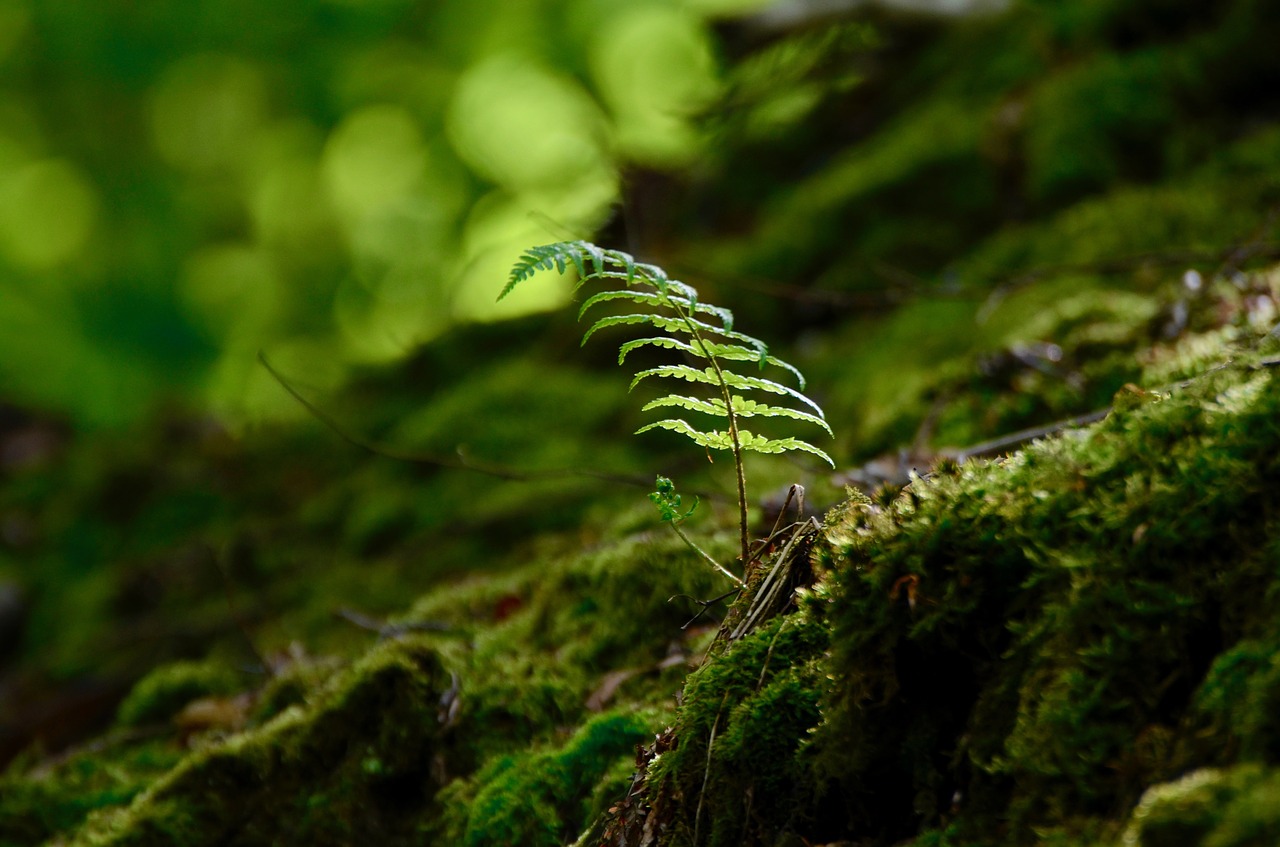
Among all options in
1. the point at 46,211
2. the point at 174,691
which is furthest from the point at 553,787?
the point at 46,211

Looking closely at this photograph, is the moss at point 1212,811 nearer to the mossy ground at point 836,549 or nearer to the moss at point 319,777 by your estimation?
the mossy ground at point 836,549

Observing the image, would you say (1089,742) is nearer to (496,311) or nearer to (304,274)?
(496,311)

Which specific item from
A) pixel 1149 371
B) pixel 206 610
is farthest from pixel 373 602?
pixel 1149 371

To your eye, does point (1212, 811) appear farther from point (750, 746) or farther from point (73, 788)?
point (73, 788)

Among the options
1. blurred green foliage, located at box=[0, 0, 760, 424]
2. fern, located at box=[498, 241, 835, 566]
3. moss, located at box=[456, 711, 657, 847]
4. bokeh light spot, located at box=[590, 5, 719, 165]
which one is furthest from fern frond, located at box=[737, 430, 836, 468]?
blurred green foliage, located at box=[0, 0, 760, 424]

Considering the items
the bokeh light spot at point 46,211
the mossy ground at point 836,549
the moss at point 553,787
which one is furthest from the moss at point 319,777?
the bokeh light spot at point 46,211

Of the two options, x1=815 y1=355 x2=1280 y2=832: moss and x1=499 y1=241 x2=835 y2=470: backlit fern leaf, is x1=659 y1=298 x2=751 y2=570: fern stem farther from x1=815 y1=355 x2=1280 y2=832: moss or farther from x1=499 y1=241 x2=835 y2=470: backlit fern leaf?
x1=815 y1=355 x2=1280 y2=832: moss
